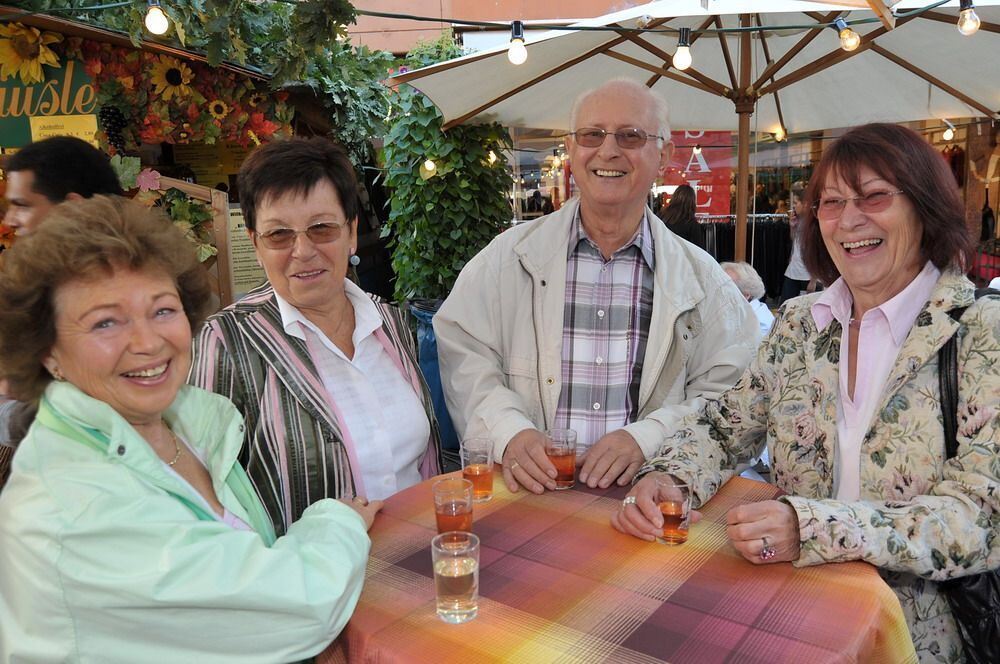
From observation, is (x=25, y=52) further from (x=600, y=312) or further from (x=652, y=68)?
(x=652, y=68)

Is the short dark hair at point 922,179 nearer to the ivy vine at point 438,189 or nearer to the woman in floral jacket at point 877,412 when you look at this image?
the woman in floral jacket at point 877,412

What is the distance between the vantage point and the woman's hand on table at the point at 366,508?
1735 millimetres

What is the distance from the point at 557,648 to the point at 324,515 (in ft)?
1.97

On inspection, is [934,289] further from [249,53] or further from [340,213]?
[249,53]

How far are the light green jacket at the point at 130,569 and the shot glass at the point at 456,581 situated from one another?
18 cm

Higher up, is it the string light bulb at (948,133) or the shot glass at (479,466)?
the string light bulb at (948,133)

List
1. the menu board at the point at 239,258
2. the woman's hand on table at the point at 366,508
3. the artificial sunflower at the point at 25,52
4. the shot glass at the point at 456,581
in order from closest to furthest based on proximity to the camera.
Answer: the shot glass at the point at 456,581
the woman's hand on table at the point at 366,508
the artificial sunflower at the point at 25,52
the menu board at the point at 239,258

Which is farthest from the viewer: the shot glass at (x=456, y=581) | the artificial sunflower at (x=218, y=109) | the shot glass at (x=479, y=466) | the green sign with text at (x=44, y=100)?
the artificial sunflower at (x=218, y=109)

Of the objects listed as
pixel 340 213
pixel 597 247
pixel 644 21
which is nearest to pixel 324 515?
pixel 340 213

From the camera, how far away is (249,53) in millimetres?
4773

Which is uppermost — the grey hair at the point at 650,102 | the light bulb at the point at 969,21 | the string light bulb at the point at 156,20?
the light bulb at the point at 969,21

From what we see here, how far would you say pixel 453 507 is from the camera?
1695mm

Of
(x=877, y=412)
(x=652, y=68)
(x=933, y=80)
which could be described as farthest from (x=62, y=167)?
(x=933, y=80)

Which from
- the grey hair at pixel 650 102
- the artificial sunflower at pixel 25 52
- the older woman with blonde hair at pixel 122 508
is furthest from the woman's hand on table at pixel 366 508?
the artificial sunflower at pixel 25 52
